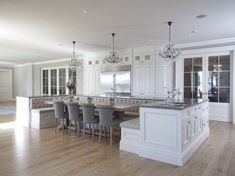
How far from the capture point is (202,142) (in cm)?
442

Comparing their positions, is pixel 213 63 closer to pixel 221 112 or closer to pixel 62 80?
pixel 221 112

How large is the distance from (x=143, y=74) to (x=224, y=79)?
9.36 ft

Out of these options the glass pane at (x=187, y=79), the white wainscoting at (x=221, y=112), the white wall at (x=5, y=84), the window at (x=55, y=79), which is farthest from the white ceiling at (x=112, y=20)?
the white wall at (x=5, y=84)

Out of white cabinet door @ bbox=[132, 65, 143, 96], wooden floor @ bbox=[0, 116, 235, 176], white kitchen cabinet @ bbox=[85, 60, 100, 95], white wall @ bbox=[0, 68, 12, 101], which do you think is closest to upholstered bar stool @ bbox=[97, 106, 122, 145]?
wooden floor @ bbox=[0, 116, 235, 176]

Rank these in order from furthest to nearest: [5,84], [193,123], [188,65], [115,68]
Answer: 1. [5,84]
2. [115,68]
3. [188,65]
4. [193,123]

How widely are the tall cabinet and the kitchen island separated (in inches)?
154

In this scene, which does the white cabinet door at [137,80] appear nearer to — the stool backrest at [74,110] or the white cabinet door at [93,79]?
the white cabinet door at [93,79]

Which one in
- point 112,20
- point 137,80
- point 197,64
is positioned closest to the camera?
point 112,20

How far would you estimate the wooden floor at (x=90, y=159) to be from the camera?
9.75ft

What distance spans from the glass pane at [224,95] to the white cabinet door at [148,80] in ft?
7.74

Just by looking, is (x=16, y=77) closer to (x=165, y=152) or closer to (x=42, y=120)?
(x=42, y=120)

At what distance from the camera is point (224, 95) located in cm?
692

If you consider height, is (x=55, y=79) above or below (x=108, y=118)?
above

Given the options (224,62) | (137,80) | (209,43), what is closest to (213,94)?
(224,62)
